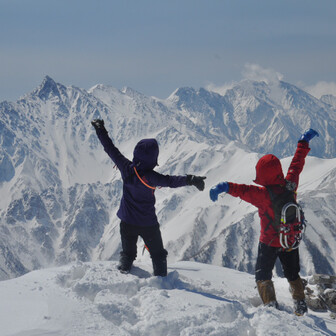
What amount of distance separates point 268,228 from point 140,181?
2.93 m

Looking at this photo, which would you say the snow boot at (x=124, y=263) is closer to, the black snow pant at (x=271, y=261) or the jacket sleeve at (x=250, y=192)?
the black snow pant at (x=271, y=261)

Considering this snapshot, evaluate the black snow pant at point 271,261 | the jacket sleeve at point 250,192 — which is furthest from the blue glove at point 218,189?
the black snow pant at point 271,261

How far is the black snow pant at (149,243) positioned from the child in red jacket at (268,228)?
1988mm

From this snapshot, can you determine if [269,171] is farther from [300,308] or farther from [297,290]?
[300,308]

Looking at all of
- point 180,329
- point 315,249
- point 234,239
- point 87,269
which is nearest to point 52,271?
point 87,269

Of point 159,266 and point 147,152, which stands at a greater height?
point 147,152

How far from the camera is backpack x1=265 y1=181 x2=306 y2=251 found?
294 inches

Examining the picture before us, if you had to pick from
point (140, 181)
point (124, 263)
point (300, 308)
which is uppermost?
point (140, 181)

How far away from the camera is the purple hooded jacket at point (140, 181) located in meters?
8.30

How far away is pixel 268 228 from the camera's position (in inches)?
306

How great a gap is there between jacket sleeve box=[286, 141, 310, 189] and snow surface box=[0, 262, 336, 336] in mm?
2847

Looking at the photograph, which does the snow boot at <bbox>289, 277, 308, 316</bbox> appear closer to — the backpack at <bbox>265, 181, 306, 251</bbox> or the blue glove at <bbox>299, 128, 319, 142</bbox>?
the backpack at <bbox>265, 181, 306, 251</bbox>

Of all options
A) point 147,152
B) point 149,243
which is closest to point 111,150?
point 147,152

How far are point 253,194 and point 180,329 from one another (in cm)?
306
